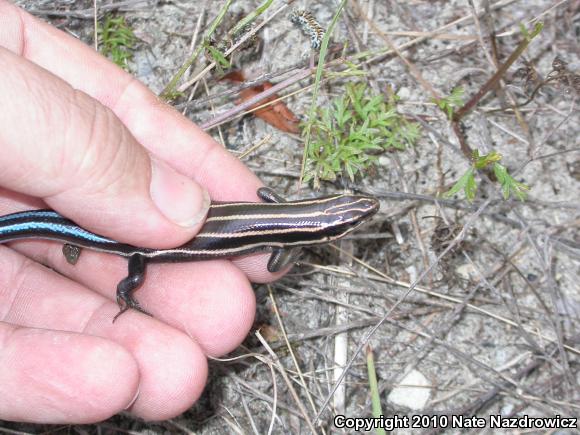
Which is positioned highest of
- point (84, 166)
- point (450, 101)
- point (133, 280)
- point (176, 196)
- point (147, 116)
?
point (450, 101)

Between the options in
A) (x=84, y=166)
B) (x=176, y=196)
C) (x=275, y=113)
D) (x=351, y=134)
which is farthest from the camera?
(x=275, y=113)

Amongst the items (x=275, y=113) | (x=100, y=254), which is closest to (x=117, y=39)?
(x=275, y=113)

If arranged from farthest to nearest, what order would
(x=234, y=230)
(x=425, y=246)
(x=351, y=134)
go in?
(x=425, y=246) < (x=351, y=134) < (x=234, y=230)

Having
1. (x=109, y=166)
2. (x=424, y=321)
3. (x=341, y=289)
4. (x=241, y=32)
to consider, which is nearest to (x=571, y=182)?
(x=424, y=321)

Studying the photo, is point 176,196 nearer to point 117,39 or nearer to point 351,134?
point 351,134

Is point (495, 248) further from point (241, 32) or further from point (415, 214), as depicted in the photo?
point (241, 32)

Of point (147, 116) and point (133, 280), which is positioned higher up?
point (147, 116)

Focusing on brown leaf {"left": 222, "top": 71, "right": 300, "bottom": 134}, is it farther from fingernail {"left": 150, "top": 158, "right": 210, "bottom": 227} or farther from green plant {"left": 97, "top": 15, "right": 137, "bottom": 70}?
fingernail {"left": 150, "top": 158, "right": 210, "bottom": 227}

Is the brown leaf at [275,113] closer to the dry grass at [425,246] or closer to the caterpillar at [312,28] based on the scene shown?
the dry grass at [425,246]
